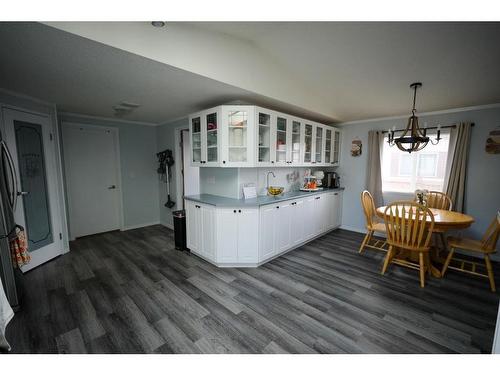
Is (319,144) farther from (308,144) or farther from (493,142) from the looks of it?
(493,142)

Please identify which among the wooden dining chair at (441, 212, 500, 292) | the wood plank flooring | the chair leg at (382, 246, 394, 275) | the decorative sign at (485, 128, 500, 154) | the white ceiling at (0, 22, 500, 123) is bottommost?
the wood plank flooring

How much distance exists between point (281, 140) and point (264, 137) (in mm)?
360

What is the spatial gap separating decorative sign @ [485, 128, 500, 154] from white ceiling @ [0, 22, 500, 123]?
46 cm

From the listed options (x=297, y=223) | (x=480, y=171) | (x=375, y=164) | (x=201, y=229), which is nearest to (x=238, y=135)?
(x=201, y=229)

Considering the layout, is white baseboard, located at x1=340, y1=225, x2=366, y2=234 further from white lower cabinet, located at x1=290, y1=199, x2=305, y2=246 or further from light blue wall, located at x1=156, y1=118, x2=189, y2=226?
light blue wall, located at x1=156, y1=118, x2=189, y2=226

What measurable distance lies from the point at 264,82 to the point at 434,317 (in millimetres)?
3085

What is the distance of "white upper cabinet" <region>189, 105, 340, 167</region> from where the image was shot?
114 inches

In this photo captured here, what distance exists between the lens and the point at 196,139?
11.1ft

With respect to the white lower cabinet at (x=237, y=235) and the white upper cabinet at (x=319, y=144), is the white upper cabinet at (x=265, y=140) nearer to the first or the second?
the white lower cabinet at (x=237, y=235)

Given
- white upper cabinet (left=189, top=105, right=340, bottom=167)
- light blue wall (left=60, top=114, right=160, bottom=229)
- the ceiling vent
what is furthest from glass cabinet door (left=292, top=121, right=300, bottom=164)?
light blue wall (left=60, top=114, right=160, bottom=229)

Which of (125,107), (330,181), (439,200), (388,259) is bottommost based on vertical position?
(388,259)

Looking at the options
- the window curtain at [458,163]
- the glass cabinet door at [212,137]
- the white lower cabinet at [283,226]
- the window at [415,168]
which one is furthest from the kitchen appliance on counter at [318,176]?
the glass cabinet door at [212,137]

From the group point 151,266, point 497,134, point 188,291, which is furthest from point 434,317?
point 151,266

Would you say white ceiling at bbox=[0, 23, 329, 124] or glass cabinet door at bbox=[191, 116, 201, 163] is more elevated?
white ceiling at bbox=[0, 23, 329, 124]
